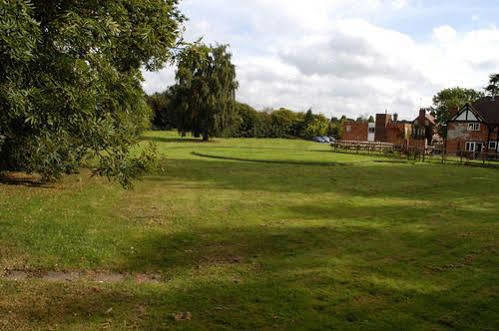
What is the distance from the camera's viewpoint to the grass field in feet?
23.7

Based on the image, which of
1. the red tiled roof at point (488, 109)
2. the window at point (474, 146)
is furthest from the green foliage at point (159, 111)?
the red tiled roof at point (488, 109)

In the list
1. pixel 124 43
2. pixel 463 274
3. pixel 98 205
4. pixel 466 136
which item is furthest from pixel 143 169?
pixel 466 136

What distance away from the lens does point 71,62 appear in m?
7.44

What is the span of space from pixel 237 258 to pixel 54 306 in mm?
4161

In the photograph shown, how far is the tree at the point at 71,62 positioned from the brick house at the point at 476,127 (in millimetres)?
58543

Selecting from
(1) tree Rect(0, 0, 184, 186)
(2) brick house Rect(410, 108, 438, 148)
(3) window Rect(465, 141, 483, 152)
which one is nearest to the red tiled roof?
(3) window Rect(465, 141, 483, 152)

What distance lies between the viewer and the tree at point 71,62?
6570 millimetres

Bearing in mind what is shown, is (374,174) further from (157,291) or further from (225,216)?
(157,291)

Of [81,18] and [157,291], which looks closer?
[81,18]

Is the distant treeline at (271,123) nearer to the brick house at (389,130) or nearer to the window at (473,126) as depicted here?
the brick house at (389,130)

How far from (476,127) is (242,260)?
61.1 meters

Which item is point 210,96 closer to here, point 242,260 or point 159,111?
point 159,111

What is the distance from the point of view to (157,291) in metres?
8.13

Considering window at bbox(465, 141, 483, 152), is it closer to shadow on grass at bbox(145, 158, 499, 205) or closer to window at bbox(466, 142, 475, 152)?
window at bbox(466, 142, 475, 152)
